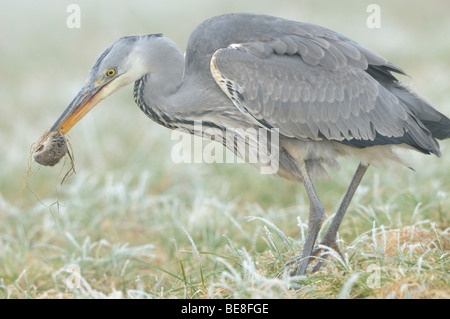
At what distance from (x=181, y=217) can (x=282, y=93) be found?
2357 mm

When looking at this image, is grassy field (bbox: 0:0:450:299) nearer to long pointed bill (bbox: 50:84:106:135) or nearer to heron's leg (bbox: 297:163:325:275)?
heron's leg (bbox: 297:163:325:275)

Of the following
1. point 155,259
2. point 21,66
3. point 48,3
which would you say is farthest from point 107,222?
point 48,3

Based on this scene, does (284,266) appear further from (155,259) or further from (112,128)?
(112,128)

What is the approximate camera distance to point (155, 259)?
244 inches

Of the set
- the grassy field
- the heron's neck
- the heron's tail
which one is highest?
the heron's neck

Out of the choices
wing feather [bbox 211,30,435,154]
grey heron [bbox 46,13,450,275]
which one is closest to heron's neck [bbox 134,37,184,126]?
grey heron [bbox 46,13,450,275]

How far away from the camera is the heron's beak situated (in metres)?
4.56

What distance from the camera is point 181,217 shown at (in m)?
6.47

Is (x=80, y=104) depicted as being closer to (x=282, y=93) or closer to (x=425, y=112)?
(x=282, y=93)

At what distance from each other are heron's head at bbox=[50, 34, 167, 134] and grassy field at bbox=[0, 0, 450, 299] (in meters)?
0.47

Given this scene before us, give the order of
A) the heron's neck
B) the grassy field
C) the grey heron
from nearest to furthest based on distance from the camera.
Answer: the grassy field
the grey heron
the heron's neck

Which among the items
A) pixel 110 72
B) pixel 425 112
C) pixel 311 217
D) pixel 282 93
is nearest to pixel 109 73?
pixel 110 72

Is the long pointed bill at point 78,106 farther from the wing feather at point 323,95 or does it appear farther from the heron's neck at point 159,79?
the wing feather at point 323,95
